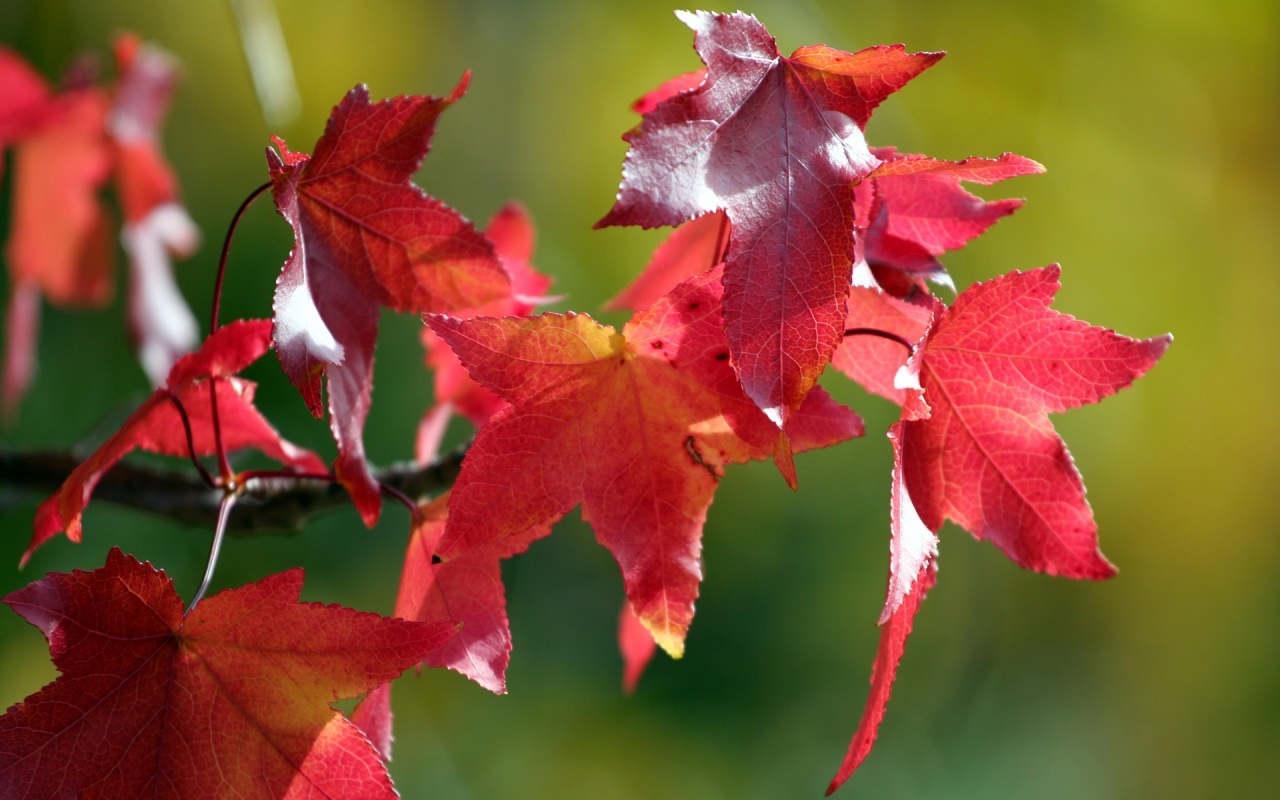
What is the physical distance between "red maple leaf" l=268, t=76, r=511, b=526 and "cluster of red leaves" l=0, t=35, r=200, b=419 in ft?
1.67

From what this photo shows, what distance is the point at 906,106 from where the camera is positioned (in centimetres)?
274

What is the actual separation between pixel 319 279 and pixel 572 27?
268 cm

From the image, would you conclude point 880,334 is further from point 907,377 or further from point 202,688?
point 202,688

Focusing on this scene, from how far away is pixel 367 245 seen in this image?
1.35ft

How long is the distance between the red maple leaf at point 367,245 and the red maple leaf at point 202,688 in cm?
6

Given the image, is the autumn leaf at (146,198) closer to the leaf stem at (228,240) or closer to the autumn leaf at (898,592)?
the leaf stem at (228,240)

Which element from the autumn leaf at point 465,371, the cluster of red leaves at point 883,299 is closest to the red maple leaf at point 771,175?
the cluster of red leaves at point 883,299

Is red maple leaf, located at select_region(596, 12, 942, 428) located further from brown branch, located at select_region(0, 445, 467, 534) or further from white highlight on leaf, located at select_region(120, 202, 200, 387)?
white highlight on leaf, located at select_region(120, 202, 200, 387)

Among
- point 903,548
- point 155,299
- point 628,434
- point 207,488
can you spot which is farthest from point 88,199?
point 903,548

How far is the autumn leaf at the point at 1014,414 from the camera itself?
14.9 inches

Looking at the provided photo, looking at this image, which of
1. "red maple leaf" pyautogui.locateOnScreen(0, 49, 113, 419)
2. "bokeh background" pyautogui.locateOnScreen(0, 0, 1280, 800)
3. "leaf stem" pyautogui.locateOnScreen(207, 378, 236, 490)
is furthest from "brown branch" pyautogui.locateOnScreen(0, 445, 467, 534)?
"bokeh background" pyautogui.locateOnScreen(0, 0, 1280, 800)

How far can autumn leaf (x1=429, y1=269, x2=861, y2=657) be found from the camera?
1.18 ft

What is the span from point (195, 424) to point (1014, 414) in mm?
373

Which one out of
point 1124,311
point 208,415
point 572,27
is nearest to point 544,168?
point 572,27
